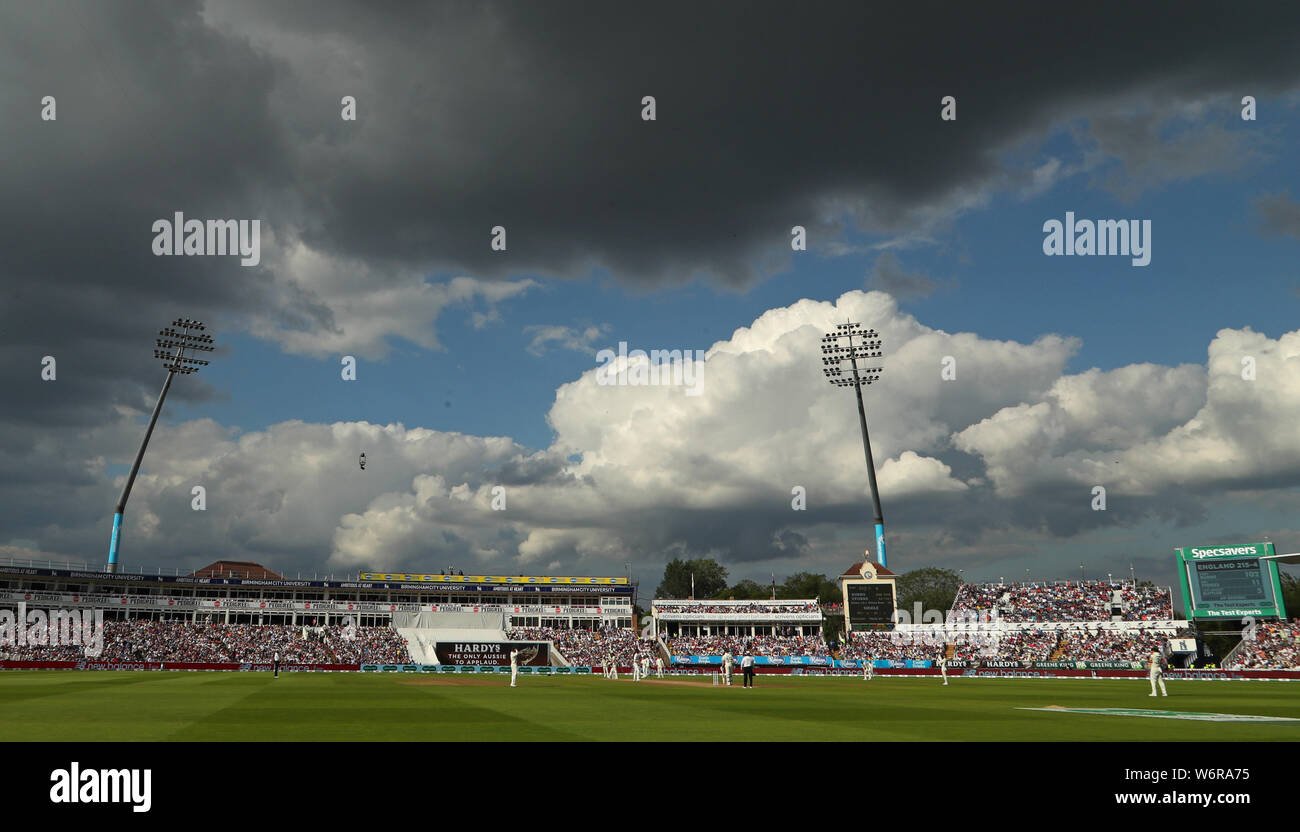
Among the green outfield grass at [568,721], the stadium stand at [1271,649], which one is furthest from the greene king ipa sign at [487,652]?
the stadium stand at [1271,649]

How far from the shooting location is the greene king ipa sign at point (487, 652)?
3393 inches

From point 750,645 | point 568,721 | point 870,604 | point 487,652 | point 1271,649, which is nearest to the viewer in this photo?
point 568,721

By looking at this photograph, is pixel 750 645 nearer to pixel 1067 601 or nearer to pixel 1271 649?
pixel 1067 601

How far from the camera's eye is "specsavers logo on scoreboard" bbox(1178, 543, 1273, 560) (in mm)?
78938

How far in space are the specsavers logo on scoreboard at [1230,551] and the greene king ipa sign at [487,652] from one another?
68.1 meters

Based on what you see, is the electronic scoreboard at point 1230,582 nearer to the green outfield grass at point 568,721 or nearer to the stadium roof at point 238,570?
the green outfield grass at point 568,721

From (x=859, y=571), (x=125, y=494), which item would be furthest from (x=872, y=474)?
(x=125, y=494)

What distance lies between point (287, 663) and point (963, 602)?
258ft

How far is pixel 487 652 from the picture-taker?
3408 inches

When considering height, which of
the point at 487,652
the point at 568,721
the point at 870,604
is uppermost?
the point at 568,721

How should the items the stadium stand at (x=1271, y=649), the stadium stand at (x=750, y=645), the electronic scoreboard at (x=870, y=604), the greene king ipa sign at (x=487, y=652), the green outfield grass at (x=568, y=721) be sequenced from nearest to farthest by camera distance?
the green outfield grass at (x=568, y=721) < the stadium stand at (x=1271, y=649) < the greene king ipa sign at (x=487, y=652) < the electronic scoreboard at (x=870, y=604) < the stadium stand at (x=750, y=645)

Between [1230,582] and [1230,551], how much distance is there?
3.07 meters
